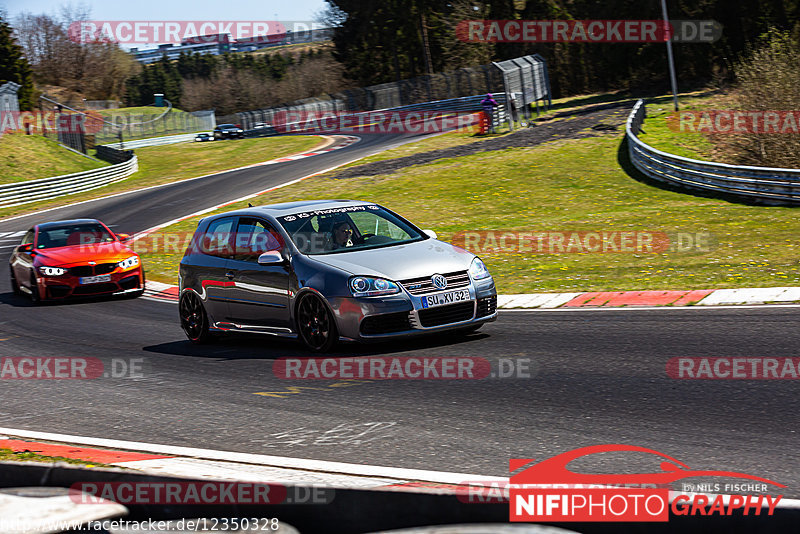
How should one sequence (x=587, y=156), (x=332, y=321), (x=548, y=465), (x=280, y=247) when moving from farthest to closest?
(x=587, y=156) < (x=280, y=247) < (x=332, y=321) < (x=548, y=465)

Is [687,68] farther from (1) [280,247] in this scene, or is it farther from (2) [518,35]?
(1) [280,247]

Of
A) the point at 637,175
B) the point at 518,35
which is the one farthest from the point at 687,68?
the point at 637,175

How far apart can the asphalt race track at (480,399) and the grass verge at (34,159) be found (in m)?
34.0

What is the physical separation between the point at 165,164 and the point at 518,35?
28.3 metres

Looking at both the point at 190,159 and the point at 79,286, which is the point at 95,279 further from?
the point at 190,159

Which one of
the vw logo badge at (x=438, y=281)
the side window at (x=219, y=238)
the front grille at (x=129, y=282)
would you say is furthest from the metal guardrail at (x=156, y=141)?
the vw logo badge at (x=438, y=281)

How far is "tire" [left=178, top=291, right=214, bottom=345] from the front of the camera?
11.0 metres

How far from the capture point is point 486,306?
9.45 meters

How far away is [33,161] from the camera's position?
45125 mm

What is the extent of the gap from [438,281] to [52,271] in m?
9.56

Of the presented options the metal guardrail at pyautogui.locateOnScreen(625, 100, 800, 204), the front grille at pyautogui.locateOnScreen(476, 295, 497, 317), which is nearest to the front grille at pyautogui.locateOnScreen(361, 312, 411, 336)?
the front grille at pyautogui.locateOnScreen(476, 295, 497, 317)

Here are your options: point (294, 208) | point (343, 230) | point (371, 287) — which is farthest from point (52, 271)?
point (371, 287)

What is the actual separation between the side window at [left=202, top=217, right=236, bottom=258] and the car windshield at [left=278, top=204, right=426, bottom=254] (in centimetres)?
87

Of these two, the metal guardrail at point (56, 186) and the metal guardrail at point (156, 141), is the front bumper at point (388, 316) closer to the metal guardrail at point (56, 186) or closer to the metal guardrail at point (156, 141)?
the metal guardrail at point (56, 186)
